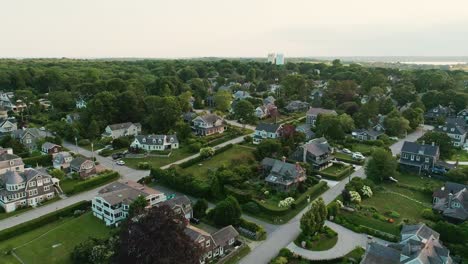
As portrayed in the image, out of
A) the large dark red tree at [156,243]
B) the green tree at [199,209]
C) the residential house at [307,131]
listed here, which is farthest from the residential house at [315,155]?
the large dark red tree at [156,243]

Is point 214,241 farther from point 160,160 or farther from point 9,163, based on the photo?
point 9,163

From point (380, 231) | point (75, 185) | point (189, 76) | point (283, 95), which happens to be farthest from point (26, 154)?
point (189, 76)

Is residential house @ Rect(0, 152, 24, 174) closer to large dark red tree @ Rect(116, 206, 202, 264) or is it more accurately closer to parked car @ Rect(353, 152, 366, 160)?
large dark red tree @ Rect(116, 206, 202, 264)

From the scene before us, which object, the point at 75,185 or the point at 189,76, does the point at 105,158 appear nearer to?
the point at 75,185

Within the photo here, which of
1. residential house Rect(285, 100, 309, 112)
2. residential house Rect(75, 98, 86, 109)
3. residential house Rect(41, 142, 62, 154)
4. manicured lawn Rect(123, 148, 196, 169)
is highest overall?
residential house Rect(75, 98, 86, 109)

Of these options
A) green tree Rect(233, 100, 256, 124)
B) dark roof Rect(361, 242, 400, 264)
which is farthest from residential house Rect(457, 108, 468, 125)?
dark roof Rect(361, 242, 400, 264)

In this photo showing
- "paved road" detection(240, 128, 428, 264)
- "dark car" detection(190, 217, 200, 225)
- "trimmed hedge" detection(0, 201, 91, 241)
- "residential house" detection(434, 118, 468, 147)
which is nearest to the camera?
"paved road" detection(240, 128, 428, 264)

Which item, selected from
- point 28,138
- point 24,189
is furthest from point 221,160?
point 28,138
